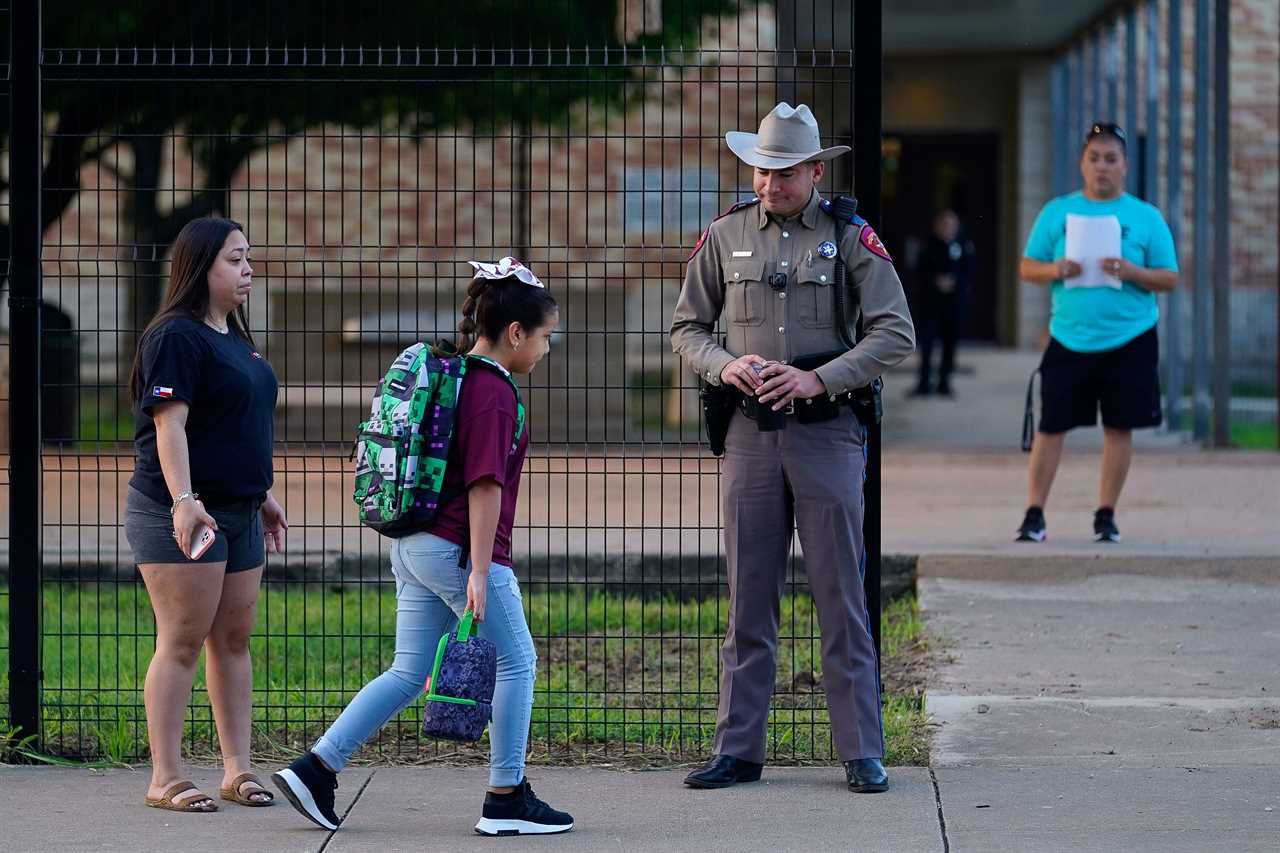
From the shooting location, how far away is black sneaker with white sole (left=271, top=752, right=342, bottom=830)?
194 inches

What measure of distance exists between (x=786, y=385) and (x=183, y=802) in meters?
2.09

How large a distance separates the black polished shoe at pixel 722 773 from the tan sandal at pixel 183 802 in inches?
55.5

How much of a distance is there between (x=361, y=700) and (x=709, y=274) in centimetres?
165

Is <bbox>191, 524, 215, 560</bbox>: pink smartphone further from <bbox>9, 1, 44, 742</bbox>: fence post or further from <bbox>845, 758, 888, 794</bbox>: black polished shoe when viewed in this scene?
<bbox>845, 758, 888, 794</bbox>: black polished shoe

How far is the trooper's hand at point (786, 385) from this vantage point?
5211 millimetres

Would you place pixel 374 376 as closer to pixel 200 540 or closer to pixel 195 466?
pixel 195 466

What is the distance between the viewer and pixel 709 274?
5.55m

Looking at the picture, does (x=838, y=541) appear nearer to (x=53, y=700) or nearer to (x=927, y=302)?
(x=53, y=700)

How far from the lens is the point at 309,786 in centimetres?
495

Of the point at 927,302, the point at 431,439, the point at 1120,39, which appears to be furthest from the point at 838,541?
the point at 1120,39

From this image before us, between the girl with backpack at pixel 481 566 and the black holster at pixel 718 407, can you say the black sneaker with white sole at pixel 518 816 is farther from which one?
the black holster at pixel 718 407

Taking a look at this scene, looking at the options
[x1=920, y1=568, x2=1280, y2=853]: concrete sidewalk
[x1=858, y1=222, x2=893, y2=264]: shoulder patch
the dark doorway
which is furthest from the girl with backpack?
the dark doorway

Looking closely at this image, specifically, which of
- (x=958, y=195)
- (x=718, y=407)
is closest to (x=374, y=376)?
(x=718, y=407)

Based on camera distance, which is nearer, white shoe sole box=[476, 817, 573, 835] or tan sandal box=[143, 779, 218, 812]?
white shoe sole box=[476, 817, 573, 835]
